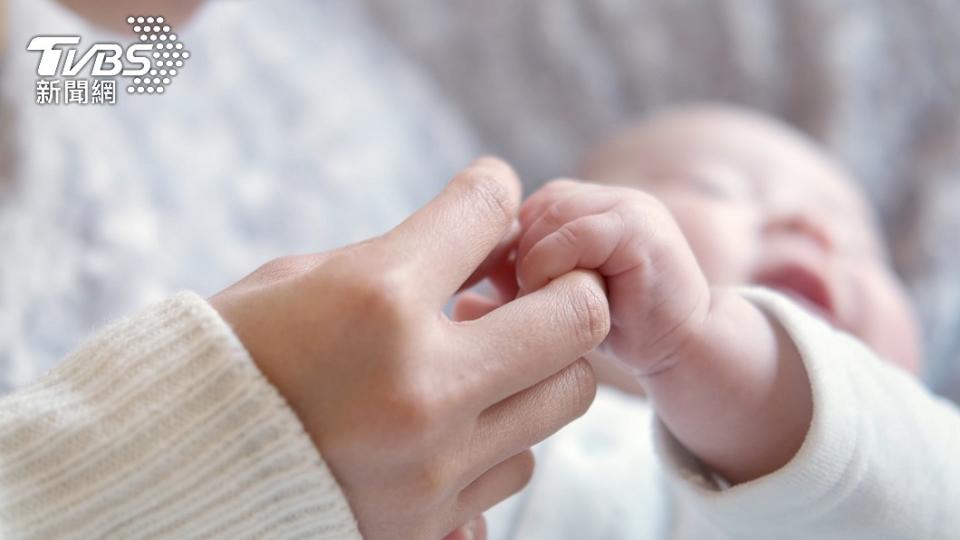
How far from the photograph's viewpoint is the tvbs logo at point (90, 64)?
3.56ft

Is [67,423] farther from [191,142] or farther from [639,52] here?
[639,52]

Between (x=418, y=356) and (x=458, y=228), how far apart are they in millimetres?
97

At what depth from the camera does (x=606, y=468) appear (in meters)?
0.97

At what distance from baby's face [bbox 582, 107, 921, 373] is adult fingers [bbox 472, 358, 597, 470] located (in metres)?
0.50

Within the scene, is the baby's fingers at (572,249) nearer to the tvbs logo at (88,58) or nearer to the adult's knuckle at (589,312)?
the adult's knuckle at (589,312)

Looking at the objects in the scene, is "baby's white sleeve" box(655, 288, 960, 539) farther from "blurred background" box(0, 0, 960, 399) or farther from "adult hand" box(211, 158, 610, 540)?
"blurred background" box(0, 0, 960, 399)

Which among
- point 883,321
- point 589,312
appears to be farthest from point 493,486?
point 883,321

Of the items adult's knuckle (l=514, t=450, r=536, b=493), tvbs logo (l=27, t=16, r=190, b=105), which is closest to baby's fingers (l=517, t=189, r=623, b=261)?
adult's knuckle (l=514, t=450, r=536, b=493)

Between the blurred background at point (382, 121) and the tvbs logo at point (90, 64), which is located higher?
the tvbs logo at point (90, 64)

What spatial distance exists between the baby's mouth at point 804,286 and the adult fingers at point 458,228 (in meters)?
0.58

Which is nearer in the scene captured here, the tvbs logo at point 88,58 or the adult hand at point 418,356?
the adult hand at point 418,356

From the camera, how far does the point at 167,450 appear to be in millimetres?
592

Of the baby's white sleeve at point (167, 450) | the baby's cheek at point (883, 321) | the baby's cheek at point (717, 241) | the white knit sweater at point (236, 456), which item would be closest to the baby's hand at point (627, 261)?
the white knit sweater at point (236, 456)

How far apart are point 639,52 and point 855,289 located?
0.62 m
